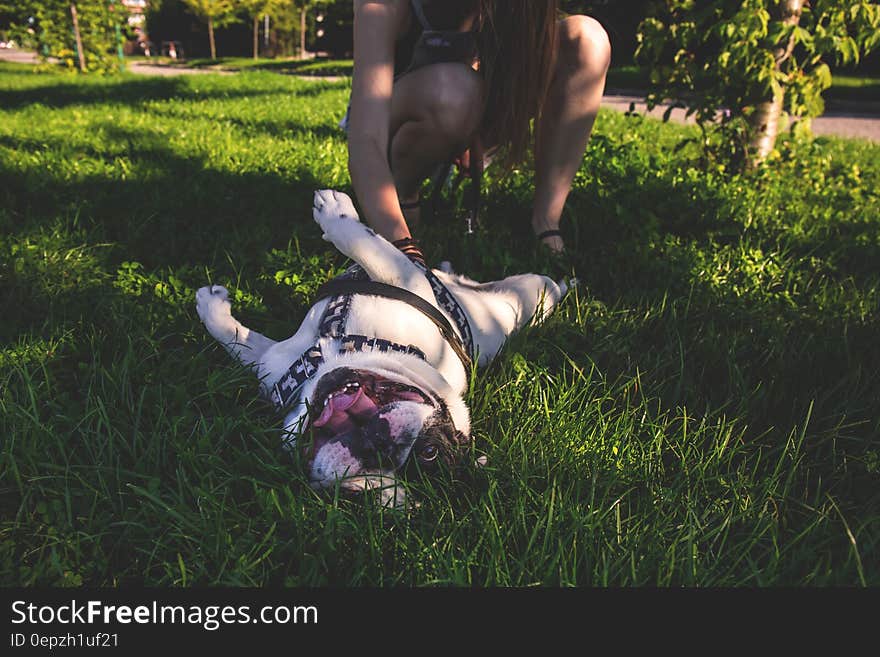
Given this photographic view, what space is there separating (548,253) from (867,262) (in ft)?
4.67

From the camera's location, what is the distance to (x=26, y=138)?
4.72 meters

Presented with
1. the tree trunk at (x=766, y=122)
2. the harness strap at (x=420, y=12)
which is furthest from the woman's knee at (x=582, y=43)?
the tree trunk at (x=766, y=122)

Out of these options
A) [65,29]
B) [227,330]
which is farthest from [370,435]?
[65,29]

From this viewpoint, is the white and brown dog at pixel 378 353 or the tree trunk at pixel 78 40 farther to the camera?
the tree trunk at pixel 78 40

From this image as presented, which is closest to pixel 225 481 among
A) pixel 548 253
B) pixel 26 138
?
pixel 548 253

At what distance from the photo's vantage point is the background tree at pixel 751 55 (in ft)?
11.4

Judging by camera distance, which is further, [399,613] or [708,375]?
[708,375]

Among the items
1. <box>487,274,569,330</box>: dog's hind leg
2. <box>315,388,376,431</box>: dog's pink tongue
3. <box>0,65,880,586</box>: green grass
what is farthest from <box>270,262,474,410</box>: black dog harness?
<box>487,274,569,330</box>: dog's hind leg

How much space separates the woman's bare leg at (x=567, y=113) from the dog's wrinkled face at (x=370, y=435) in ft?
5.37

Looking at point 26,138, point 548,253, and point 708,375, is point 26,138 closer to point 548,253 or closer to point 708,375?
point 548,253

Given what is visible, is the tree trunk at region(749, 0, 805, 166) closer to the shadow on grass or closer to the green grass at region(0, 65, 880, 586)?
the green grass at region(0, 65, 880, 586)

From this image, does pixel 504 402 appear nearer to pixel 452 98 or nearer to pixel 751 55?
pixel 452 98

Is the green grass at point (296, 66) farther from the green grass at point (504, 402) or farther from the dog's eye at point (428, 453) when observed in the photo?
the dog's eye at point (428, 453)

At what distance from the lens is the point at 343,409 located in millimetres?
1277
